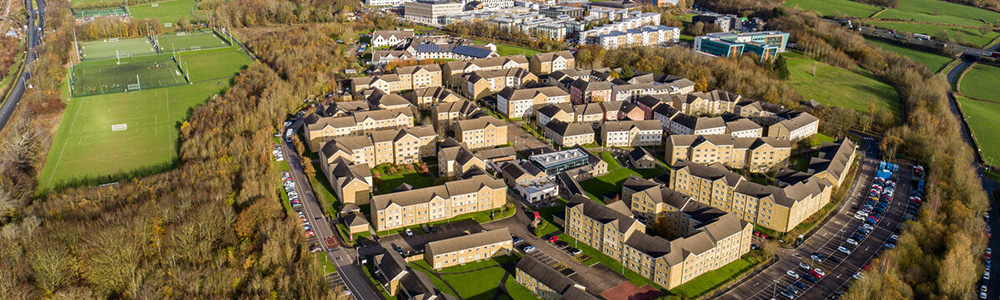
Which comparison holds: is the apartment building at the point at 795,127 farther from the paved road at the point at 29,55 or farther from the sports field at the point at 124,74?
the paved road at the point at 29,55

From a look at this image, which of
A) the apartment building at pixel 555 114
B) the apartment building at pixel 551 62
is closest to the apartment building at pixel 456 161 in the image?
the apartment building at pixel 555 114

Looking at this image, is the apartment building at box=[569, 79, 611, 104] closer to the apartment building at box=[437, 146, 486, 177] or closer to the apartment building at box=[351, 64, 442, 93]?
the apartment building at box=[351, 64, 442, 93]

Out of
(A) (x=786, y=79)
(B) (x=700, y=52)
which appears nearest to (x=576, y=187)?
(A) (x=786, y=79)

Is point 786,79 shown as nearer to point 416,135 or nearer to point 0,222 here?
point 416,135

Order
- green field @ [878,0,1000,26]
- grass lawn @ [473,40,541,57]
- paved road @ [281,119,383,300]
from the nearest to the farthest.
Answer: paved road @ [281,119,383,300], grass lawn @ [473,40,541,57], green field @ [878,0,1000,26]

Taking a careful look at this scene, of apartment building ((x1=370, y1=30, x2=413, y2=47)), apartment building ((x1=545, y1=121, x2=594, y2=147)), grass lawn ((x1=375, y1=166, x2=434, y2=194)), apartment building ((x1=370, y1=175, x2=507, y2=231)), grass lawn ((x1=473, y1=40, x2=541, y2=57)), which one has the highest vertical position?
apartment building ((x1=370, y1=30, x2=413, y2=47))

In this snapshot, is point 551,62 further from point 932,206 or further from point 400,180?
point 932,206

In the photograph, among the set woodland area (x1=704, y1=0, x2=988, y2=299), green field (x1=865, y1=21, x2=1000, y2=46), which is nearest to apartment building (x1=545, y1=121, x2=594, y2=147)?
woodland area (x1=704, y1=0, x2=988, y2=299)
